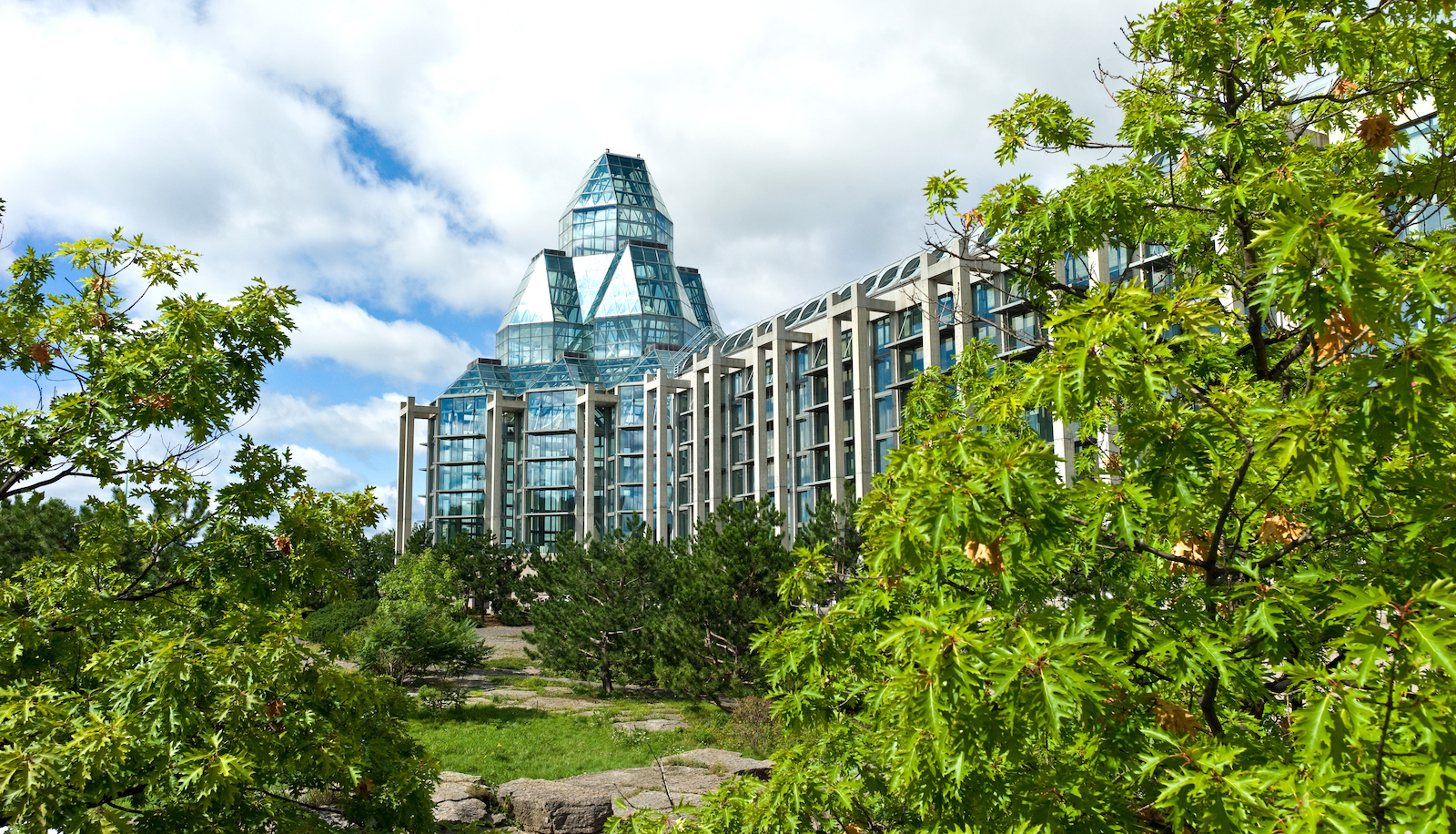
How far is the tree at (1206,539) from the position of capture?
2740 millimetres

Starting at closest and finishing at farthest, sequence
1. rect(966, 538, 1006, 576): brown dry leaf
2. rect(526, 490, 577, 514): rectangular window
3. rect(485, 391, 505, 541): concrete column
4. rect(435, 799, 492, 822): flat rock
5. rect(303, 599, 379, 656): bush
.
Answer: rect(966, 538, 1006, 576): brown dry leaf → rect(435, 799, 492, 822): flat rock → rect(303, 599, 379, 656): bush → rect(526, 490, 577, 514): rectangular window → rect(485, 391, 505, 541): concrete column

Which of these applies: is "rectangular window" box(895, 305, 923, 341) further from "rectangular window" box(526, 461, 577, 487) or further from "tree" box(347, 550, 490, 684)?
"rectangular window" box(526, 461, 577, 487)

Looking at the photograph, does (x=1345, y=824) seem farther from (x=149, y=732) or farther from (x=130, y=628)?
(x=130, y=628)

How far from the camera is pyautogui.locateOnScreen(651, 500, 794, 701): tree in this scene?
70.6 feet

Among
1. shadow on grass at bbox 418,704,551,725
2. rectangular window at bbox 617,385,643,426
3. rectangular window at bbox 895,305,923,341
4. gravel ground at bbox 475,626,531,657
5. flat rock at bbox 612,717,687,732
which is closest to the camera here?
flat rock at bbox 612,717,687,732

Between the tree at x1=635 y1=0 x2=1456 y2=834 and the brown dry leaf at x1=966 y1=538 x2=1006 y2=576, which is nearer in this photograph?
the tree at x1=635 y1=0 x2=1456 y2=834

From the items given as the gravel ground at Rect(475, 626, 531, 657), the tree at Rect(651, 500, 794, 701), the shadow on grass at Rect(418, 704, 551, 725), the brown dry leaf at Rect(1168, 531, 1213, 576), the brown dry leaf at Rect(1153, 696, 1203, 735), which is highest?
the brown dry leaf at Rect(1168, 531, 1213, 576)

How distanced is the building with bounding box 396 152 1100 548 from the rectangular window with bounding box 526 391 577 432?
0.34 ft

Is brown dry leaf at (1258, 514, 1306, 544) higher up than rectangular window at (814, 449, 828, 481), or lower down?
lower down

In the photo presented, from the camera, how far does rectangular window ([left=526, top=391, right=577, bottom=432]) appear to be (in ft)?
226

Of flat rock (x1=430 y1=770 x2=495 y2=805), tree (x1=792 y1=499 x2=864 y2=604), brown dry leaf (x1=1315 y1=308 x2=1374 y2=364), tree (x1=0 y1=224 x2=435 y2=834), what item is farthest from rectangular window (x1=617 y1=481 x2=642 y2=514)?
brown dry leaf (x1=1315 y1=308 x2=1374 y2=364)

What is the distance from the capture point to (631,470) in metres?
65.2

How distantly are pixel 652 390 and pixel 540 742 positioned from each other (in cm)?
4018

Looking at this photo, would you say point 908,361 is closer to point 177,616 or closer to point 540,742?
point 540,742
